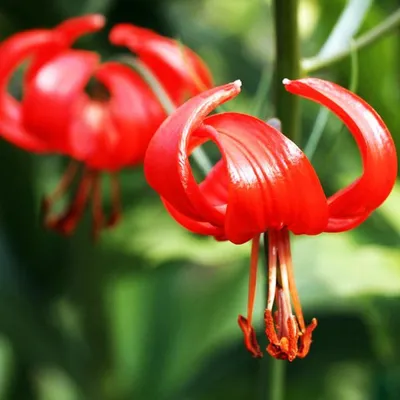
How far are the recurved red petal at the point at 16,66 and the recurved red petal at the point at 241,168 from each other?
41 cm

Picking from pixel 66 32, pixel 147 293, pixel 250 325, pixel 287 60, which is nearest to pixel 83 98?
pixel 66 32

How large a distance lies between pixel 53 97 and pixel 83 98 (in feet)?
0.32

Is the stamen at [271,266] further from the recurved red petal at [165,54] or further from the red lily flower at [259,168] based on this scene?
the recurved red petal at [165,54]

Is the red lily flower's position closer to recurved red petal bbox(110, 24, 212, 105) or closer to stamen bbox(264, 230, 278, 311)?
stamen bbox(264, 230, 278, 311)

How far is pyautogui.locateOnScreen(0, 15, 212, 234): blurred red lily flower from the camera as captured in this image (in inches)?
38.9

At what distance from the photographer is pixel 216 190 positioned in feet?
2.35

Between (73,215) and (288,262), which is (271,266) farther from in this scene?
(73,215)

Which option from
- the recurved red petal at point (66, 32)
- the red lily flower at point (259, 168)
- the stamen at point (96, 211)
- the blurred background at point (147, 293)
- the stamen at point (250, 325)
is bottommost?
the blurred background at point (147, 293)

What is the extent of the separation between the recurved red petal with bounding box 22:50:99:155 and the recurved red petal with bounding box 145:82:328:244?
34 centimetres

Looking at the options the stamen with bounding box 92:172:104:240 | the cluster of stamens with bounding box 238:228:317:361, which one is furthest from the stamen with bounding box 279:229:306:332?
the stamen with bounding box 92:172:104:240

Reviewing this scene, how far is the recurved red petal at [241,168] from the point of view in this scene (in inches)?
24.9

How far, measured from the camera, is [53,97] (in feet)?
3.22

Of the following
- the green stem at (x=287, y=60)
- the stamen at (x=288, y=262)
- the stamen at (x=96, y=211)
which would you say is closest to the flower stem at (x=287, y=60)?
the green stem at (x=287, y=60)

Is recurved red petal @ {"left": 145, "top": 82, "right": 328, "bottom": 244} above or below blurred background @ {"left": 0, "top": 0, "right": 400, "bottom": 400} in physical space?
above
